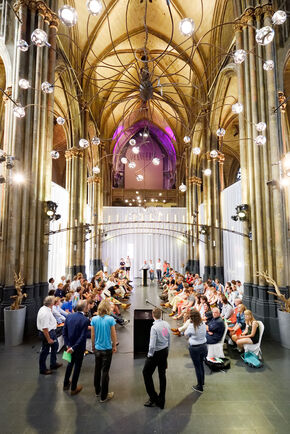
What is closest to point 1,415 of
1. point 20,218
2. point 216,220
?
point 20,218

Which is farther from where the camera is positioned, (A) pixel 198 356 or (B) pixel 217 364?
(B) pixel 217 364

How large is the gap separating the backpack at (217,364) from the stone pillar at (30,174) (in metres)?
4.30

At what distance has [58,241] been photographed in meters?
10.9

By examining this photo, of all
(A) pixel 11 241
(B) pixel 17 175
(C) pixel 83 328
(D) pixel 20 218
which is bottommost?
(C) pixel 83 328

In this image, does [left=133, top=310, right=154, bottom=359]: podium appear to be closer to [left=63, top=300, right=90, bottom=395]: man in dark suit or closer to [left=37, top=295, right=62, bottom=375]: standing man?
[left=37, top=295, right=62, bottom=375]: standing man

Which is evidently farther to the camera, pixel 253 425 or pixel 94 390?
pixel 94 390

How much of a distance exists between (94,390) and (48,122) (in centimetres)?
697

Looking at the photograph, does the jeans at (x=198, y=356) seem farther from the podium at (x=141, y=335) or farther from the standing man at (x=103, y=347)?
the podium at (x=141, y=335)

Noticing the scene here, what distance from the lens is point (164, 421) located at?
3.02 meters

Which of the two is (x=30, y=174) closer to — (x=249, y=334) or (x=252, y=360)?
(x=249, y=334)

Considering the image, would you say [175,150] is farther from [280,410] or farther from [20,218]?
[280,410]

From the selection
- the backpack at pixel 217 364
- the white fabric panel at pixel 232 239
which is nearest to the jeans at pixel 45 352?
the backpack at pixel 217 364

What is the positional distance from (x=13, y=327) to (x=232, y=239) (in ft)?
28.4

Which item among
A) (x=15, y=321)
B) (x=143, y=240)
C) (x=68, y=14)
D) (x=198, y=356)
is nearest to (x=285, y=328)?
(x=198, y=356)
